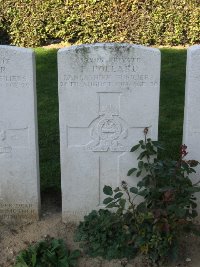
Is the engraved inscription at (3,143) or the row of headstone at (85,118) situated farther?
the engraved inscription at (3,143)

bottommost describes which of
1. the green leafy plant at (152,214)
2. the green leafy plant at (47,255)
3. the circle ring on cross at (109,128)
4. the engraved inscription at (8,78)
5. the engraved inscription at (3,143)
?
the green leafy plant at (47,255)

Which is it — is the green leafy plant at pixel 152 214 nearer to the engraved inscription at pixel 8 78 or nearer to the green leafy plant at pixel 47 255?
the green leafy plant at pixel 47 255

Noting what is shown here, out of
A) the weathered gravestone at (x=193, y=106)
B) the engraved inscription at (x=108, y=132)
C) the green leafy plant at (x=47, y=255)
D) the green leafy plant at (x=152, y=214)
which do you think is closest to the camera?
the green leafy plant at (x=152, y=214)

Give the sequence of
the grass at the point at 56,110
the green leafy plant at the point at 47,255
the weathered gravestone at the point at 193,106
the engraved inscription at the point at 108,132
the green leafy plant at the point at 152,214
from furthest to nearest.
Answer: the grass at the point at 56,110 → the engraved inscription at the point at 108,132 → the weathered gravestone at the point at 193,106 → the green leafy plant at the point at 47,255 → the green leafy plant at the point at 152,214

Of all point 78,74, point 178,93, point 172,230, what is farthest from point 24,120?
point 178,93

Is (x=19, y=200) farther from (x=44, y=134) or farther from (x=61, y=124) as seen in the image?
(x=44, y=134)

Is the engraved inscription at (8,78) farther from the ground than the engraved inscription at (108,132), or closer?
farther from the ground

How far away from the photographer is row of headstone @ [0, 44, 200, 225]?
411 cm

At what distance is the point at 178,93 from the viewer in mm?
7332

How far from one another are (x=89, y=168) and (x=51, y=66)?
4398 millimetres

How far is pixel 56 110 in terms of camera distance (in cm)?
679

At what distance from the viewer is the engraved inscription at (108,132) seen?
425 centimetres

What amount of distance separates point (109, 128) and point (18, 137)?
757mm

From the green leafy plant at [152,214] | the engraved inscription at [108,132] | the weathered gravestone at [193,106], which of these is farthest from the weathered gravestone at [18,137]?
the weathered gravestone at [193,106]
